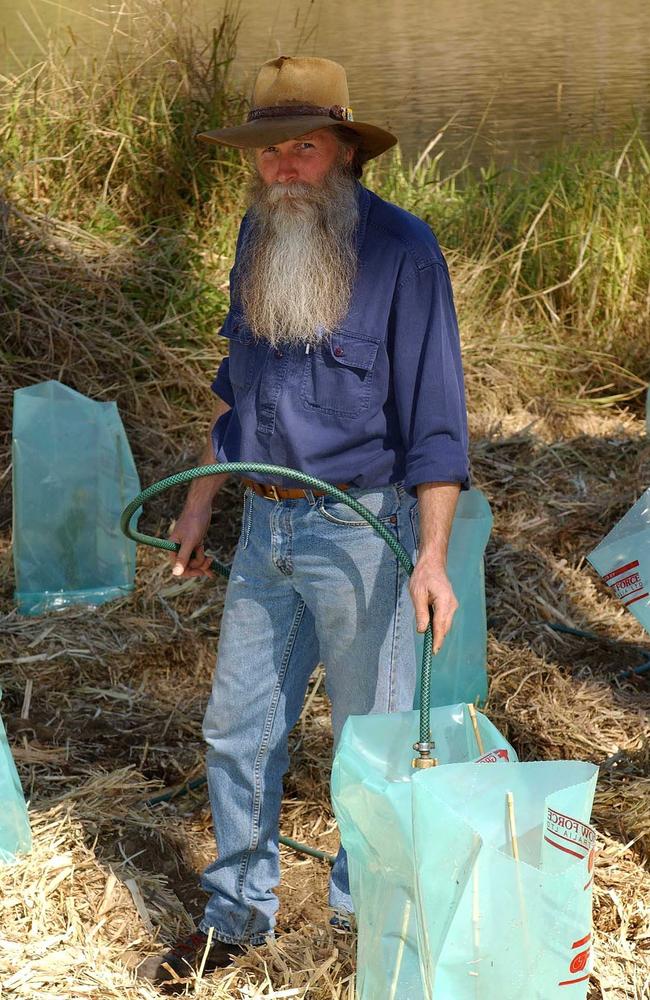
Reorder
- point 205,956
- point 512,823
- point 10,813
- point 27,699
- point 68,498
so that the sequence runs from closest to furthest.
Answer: point 512,823 → point 205,956 → point 10,813 → point 27,699 → point 68,498

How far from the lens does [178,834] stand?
10.2ft

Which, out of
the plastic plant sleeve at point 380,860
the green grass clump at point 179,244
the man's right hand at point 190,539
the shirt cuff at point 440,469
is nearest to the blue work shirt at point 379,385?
the shirt cuff at point 440,469

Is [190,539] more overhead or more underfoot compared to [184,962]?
more overhead

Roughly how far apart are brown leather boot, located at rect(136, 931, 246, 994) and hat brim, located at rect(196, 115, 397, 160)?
166cm

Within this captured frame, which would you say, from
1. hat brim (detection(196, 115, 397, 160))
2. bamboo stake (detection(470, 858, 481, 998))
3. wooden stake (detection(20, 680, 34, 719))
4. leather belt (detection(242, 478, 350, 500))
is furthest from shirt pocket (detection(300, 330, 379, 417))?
wooden stake (detection(20, 680, 34, 719))

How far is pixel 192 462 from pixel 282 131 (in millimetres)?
2944

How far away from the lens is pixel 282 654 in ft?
8.16

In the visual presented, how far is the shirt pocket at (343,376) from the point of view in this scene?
2.31 meters

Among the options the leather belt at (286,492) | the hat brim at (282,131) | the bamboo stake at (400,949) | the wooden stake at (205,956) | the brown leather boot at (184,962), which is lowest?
the brown leather boot at (184,962)

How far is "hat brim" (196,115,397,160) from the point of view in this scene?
2.27 meters

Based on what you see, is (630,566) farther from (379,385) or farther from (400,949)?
(400,949)

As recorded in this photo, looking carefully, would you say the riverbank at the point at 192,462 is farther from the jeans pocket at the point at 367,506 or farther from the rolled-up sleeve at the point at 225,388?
the rolled-up sleeve at the point at 225,388

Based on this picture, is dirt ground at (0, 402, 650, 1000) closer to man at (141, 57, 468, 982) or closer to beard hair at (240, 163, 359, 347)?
man at (141, 57, 468, 982)

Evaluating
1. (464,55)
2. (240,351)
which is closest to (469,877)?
(240,351)
